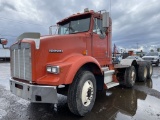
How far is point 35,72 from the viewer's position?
147 inches

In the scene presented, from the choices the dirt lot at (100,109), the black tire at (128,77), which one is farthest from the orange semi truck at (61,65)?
the black tire at (128,77)

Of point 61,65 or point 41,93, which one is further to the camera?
point 61,65

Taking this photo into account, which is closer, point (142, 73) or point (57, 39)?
point (57, 39)

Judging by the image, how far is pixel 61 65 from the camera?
371cm

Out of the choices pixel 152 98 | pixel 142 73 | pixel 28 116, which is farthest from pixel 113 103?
pixel 142 73

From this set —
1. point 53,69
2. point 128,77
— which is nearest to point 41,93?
point 53,69

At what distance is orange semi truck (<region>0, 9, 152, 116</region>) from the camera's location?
144 inches

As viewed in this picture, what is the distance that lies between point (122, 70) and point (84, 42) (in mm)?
3248

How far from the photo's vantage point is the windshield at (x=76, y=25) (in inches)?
206

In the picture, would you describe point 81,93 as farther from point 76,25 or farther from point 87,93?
point 76,25

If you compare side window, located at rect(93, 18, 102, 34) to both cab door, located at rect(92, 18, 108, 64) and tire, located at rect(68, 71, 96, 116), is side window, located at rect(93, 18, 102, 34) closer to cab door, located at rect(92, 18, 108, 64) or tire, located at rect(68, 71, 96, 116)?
cab door, located at rect(92, 18, 108, 64)

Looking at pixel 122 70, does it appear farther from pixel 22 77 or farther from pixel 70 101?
pixel 22 77

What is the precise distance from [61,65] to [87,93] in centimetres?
117

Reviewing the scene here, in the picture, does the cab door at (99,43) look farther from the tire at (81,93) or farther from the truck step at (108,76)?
the tire at (81,93)
